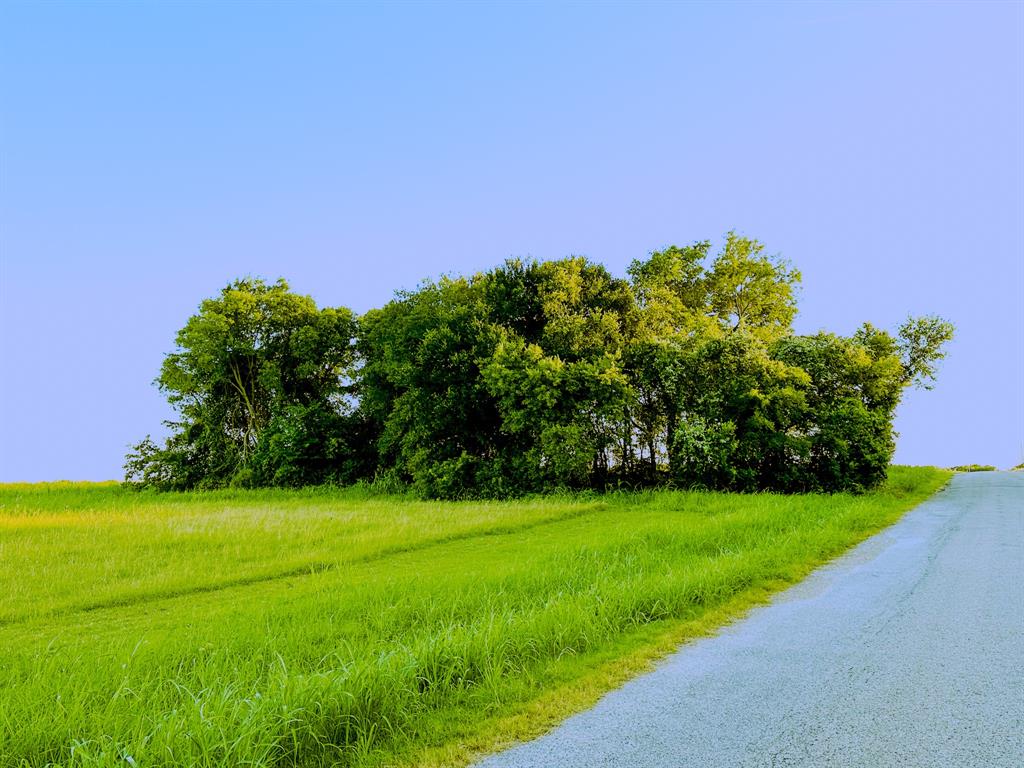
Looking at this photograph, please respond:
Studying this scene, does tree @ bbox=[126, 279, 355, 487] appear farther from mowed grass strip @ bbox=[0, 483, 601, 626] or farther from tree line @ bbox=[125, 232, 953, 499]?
mowed grass strip @ bbox=[0, 483, 601, 626]

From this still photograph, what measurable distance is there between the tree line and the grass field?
4.92 meters

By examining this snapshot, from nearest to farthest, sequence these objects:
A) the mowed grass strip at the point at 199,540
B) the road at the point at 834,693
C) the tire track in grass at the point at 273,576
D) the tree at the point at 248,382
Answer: the road at the point at 834,693 → the tire track in grass at the point at 273,576 → the mowed grass strip at the point at 199,540 → the tree at the point at 248,382

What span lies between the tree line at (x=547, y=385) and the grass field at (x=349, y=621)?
16.1 ft

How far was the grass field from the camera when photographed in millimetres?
3926

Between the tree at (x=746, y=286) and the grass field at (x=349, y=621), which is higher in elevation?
the tree at (x=746, y=286)

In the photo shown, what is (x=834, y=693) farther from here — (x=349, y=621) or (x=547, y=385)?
(x=547, y=385)

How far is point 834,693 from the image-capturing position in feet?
15.2

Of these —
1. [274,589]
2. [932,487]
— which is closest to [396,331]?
[274,589]

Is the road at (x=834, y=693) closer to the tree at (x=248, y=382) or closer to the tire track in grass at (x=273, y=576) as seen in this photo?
the tire track in grass at (x=273, y=576)

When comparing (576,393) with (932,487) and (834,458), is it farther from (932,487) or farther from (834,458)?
(932,487)

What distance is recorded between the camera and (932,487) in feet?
77.7

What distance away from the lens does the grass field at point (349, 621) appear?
393 cm

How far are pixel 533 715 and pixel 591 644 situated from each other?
1.48m

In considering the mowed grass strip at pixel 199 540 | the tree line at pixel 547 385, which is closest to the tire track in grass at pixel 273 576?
the mowed grass strip at pixel 199 540
